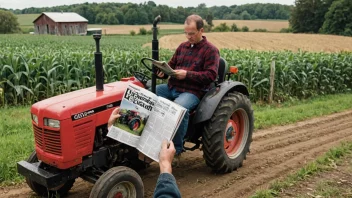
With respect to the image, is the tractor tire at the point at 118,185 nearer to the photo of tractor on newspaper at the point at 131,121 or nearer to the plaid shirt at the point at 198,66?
the photo of tractor on newspaper at the point at 131,121

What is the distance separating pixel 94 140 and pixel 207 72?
5.10 feet

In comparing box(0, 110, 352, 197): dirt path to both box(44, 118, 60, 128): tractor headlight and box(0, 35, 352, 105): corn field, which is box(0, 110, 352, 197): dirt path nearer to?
box(44, 118, 60, 128): tractor headlight

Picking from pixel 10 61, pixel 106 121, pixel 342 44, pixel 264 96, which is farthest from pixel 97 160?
pixel 342 44

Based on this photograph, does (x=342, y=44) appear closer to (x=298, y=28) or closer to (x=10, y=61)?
(x=298, y=28)

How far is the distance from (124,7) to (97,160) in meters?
79.4

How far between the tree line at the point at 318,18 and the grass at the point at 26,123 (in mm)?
46694

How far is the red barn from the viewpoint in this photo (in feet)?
196

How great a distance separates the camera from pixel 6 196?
4.36 metres

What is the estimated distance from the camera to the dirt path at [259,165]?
460 centimetres

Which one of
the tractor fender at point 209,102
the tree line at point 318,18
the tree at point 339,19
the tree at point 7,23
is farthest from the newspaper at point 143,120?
the tree at point 7,23

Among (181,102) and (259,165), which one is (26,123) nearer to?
(181,102)

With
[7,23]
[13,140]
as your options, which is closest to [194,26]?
[13,140]

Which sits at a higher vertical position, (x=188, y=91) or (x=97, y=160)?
(x=188, y=91)

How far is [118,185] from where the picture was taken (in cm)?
373
